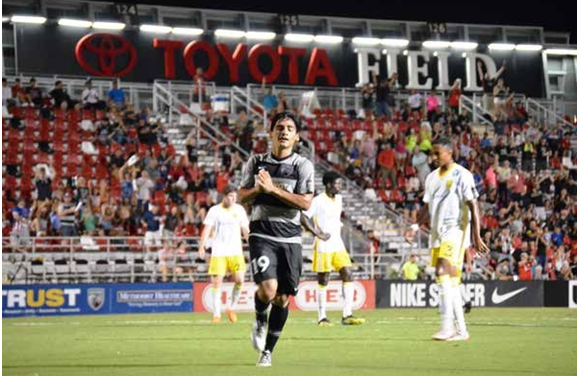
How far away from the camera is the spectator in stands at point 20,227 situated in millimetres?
28844

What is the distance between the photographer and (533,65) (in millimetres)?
54062

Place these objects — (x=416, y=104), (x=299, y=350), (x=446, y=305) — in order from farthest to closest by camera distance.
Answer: (x=416, y=104) < (x=446, y=305) < (x=299, y=350)

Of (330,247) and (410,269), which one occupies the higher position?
(330,247)

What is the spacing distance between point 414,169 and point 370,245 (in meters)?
6.44

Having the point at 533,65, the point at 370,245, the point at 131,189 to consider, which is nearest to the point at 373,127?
the point at 370,245

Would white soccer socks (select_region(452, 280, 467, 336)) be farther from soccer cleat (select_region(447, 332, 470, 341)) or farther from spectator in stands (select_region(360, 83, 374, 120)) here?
spectator in stands (select_region(360, 83, 374, 120))

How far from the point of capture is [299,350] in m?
13.9

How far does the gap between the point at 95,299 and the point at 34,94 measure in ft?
33.8

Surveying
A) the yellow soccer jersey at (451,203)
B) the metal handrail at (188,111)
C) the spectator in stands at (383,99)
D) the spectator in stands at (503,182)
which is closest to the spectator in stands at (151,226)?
the metal handrail at (188,111)

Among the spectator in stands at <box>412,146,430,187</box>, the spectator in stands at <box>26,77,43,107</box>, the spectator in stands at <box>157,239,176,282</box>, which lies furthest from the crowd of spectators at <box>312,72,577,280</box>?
the spectator in stands at <box>26,77,43,107</box>

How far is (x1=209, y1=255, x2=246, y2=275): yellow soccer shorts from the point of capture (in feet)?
71.9

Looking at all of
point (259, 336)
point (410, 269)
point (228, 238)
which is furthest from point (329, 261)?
point (410, 269)

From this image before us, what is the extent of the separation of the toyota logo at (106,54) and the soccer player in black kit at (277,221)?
34.0 metres

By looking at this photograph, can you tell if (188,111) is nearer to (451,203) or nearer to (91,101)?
(91,101)
